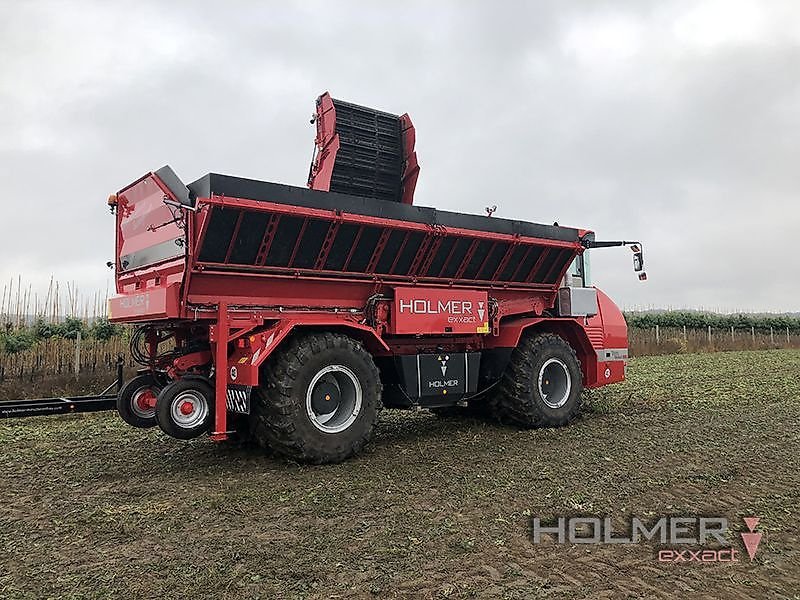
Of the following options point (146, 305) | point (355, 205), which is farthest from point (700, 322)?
point (146, 305)

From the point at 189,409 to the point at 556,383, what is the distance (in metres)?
5.03

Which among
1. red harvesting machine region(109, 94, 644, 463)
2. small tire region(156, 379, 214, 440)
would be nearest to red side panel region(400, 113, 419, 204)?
red harvesting machine region(109, 94, 644, 463)

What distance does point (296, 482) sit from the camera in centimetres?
562

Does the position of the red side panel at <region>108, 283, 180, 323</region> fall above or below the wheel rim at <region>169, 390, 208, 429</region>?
above

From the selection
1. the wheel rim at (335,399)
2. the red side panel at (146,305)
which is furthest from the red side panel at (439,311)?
the red side panel at (146,305)

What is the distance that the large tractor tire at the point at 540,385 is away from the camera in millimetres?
8125

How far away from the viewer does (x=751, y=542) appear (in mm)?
4160

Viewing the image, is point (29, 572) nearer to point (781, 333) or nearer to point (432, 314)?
point (432, 314)

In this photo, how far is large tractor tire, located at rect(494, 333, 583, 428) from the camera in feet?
26.7

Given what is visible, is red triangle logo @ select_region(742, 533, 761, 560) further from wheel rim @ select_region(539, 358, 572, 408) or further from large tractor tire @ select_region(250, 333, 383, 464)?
wheel rim @ select_region(539, 358, 572, 408)

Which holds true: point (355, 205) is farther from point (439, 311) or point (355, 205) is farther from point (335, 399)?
point (335, 399)

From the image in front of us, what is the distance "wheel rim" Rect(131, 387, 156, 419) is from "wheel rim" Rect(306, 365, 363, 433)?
181cm

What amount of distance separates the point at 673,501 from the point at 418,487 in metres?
2.09

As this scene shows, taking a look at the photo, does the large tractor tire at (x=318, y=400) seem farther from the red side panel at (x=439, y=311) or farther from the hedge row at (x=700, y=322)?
the hedge row at (x=700, y=322)
